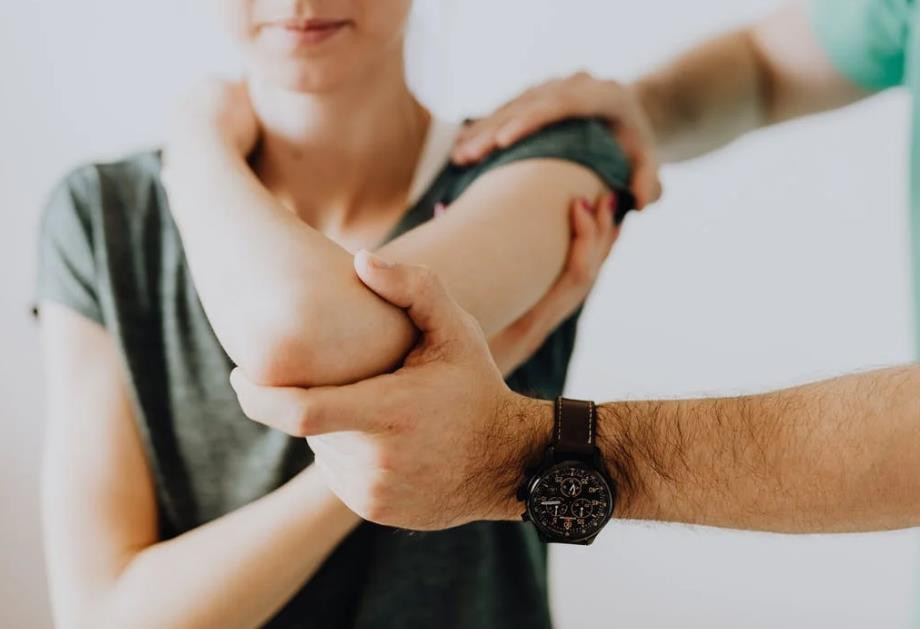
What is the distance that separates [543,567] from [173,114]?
24.9 inches

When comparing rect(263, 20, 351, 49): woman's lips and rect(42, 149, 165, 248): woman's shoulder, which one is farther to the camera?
rect(42, 149, 165, 248): woman's shoulder

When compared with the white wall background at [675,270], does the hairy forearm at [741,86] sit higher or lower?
higher

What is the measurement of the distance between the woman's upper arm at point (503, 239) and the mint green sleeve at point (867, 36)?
19.8 inches

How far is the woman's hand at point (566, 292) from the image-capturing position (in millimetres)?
908

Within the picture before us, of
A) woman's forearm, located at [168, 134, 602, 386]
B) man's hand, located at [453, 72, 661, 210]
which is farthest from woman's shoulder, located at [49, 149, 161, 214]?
man's hand, located at [453, 72, 661, 210]

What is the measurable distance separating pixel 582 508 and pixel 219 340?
13.1 inches

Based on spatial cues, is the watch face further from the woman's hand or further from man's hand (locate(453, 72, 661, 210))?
man's hand (locate(453, 72, 661, 210))

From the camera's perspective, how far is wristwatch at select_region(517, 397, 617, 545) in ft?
2.41

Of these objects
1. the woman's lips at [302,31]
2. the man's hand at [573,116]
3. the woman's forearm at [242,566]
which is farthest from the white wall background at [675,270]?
the woman's forearm at [242,566]

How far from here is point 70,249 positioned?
3.18 ft

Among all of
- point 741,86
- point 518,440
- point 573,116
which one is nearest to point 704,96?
point 741,86

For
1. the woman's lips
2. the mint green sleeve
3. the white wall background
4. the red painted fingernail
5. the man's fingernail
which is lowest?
the white wall background

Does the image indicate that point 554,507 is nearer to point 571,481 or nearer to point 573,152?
point 571,481

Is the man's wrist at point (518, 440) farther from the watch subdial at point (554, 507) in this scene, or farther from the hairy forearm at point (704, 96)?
the hairy forearm at point (704, 96)
